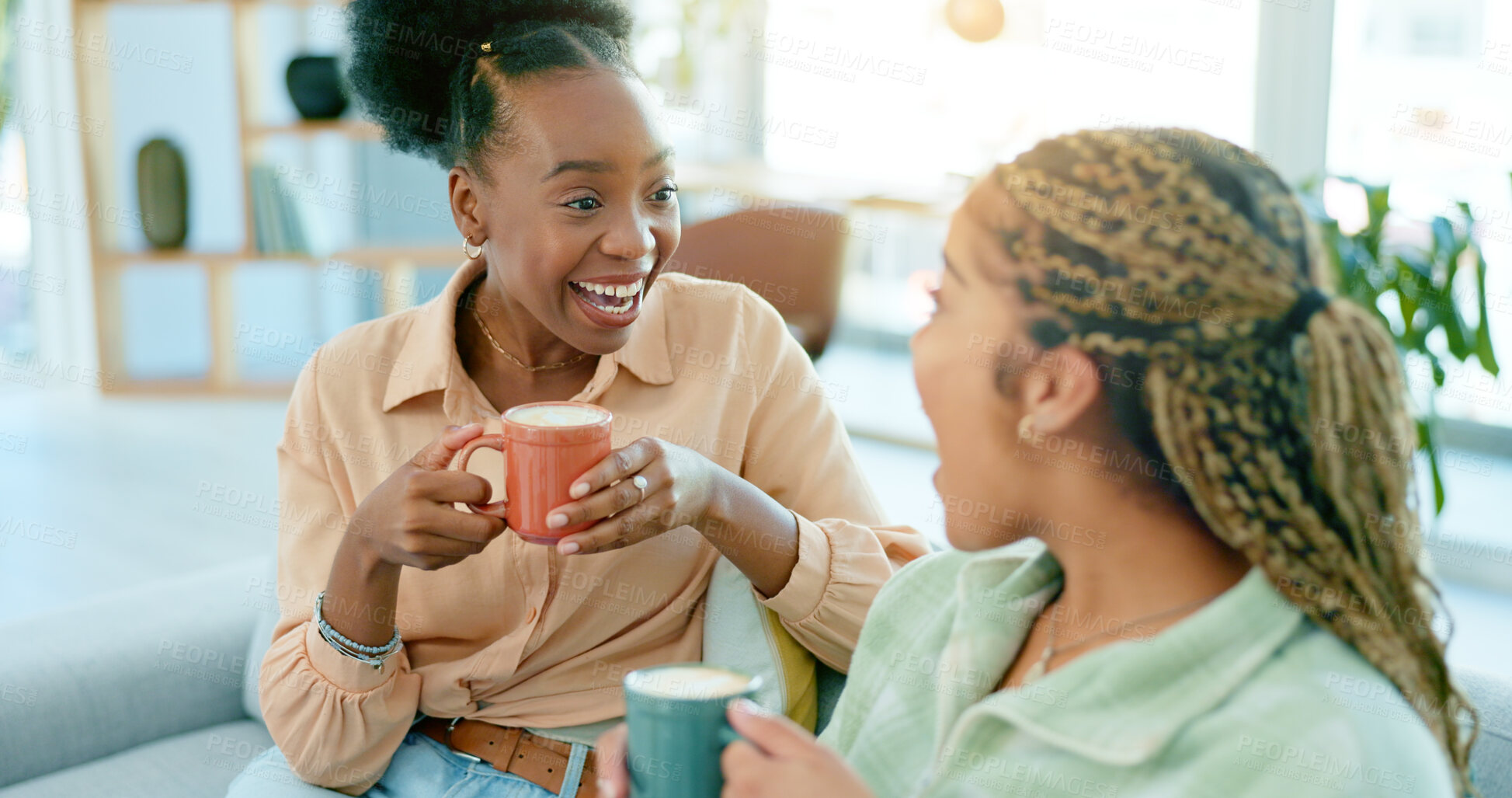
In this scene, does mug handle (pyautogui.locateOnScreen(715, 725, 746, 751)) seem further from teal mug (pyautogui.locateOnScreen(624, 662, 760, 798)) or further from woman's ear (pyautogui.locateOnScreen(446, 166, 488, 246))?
woman's ear (pyautogui.locateOnScreen(446, 166, 488, 246))

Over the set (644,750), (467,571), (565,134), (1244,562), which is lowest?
(467,571)

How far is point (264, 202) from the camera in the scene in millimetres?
5211

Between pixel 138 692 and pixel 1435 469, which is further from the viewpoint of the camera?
pixel 1435 469

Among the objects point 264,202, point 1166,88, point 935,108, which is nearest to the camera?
point 1166,88

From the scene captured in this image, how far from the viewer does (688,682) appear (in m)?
0.89

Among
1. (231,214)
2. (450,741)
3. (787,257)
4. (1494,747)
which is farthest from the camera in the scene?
(231,214)

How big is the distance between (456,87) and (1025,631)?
98cm

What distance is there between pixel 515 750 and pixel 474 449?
0.42 metres

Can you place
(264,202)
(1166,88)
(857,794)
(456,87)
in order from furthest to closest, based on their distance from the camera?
(264,202), (1166,88), (456,87), (857,794)

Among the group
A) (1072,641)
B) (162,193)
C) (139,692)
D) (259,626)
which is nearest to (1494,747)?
(1072,641)

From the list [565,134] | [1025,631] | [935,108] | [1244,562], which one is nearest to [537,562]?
[565,134]

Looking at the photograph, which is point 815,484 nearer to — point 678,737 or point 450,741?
point 450,741

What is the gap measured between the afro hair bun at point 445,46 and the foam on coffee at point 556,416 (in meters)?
0.40

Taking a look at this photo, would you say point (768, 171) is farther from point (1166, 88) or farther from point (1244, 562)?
point (1244, 562)
